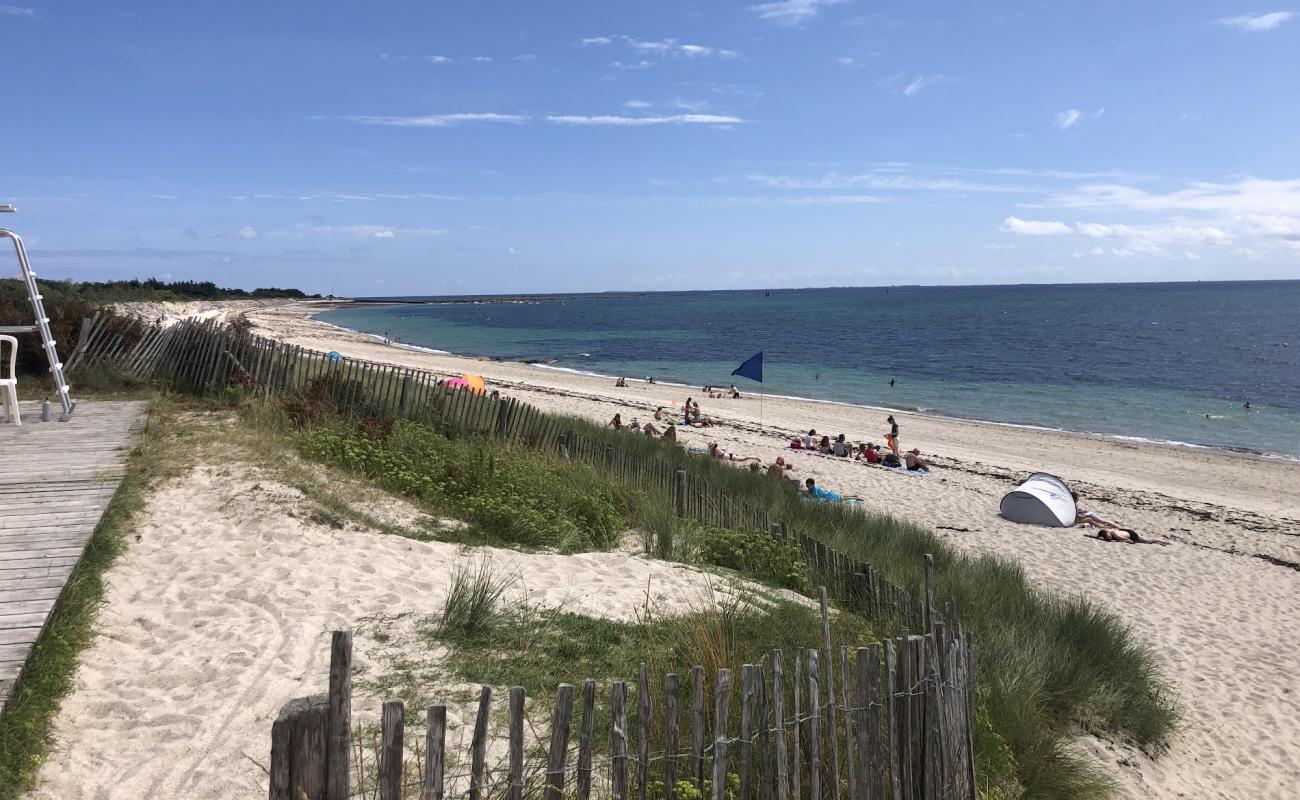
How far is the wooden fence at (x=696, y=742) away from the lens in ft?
8.68

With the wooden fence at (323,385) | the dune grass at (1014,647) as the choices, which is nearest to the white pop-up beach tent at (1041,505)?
the dune grass at (1014,647)

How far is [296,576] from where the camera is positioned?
6.24m

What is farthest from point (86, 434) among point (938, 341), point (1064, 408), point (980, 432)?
point (938, 341)

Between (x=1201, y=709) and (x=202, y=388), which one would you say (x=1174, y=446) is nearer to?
(x=1201, y=709)

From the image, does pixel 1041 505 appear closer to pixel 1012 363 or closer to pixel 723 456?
pixel 723 456

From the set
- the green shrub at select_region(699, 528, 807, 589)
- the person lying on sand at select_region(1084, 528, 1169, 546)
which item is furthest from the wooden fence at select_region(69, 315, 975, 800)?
the person lying on sand at select_region(1084, 528, 1169, 546)

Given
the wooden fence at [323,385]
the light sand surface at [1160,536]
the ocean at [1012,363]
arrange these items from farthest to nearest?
the ocean at [1012,363], the wooden fence at [323,385], the light sand surface at [1160,536]

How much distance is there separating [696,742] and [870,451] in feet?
62.4

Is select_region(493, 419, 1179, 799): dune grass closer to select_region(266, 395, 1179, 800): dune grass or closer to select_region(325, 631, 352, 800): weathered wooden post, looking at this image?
select_region(266, 395, 1179, 800): dune grass

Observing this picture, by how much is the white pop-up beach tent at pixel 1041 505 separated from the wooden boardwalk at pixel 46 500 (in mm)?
13981

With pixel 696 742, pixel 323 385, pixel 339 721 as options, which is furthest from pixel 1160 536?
pixel 339 721

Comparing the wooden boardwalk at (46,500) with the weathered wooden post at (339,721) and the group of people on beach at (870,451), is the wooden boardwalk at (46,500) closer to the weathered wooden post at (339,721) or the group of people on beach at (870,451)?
the weathered wooden post at (339,721)

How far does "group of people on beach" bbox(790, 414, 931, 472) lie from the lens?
20.9 m

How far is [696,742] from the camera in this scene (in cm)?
329
